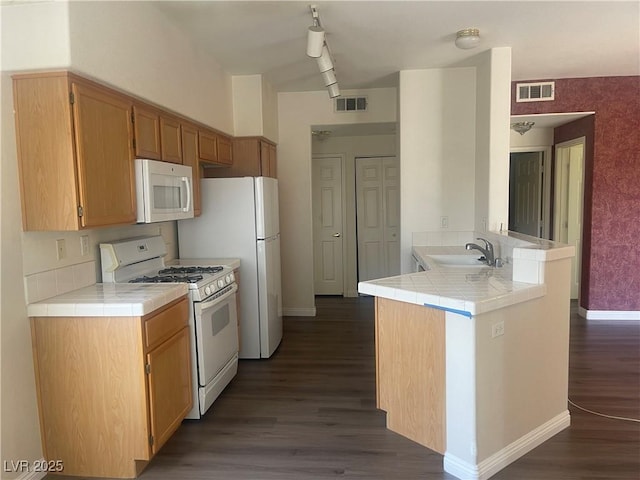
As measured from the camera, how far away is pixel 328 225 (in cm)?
639

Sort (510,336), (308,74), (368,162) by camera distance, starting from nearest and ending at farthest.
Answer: (510,336) < (308,74) < (368,162)

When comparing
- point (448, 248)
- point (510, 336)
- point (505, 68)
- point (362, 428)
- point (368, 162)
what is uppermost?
point (505, 68)

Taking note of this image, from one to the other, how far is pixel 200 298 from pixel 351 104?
3127mm

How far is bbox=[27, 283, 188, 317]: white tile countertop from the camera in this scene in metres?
2.16

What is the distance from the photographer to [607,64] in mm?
4090

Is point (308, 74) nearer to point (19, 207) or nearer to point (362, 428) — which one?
point (19, 207)

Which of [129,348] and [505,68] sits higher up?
[505,68]

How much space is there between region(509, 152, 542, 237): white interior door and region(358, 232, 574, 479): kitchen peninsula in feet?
12.4

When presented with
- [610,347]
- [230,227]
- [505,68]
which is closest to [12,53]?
[230,227]

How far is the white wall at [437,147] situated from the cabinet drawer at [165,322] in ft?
7.92

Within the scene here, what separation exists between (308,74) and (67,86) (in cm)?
266

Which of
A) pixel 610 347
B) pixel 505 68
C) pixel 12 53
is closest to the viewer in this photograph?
pixel 12 53

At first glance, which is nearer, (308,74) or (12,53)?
(12,53)

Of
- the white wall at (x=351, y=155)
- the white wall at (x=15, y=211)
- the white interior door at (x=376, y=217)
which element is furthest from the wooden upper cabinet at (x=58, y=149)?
the white interior door at (x=376, y=217)
